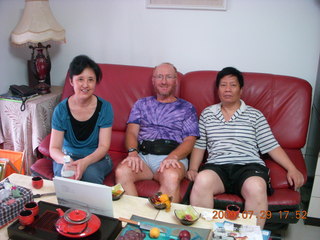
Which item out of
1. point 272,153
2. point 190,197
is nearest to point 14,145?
point 190,197

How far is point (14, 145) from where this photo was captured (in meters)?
2.57

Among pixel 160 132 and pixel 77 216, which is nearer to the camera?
pixel 77 216

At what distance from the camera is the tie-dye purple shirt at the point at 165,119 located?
2.26m

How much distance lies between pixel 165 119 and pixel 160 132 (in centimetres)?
10

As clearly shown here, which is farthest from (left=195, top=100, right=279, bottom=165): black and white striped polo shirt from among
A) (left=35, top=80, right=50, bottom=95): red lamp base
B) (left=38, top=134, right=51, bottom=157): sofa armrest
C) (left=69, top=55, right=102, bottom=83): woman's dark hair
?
(left=35, top=80, right=50, bottom=95): red lamp base

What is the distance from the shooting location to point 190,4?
2596mm

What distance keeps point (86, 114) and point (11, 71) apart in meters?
1.24

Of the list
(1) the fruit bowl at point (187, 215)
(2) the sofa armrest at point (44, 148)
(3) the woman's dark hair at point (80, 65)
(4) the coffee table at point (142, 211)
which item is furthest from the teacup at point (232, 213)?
(2) the sofa armrest at point (44, 148)

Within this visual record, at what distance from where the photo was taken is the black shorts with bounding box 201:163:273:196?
6.27 ft

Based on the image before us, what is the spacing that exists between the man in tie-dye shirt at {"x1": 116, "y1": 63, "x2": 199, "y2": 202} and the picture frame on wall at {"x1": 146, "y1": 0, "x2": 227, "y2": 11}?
0.61m

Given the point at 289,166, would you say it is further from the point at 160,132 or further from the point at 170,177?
the point at 160,132

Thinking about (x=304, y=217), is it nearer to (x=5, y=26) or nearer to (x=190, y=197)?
(x=190, y=197)

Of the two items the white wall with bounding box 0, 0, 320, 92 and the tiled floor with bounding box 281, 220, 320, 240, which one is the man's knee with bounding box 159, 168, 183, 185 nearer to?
the tiled floor with bounding box 281, 220, 320, 240

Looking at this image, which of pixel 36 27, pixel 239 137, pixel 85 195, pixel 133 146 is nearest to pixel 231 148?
pixel 239 137
